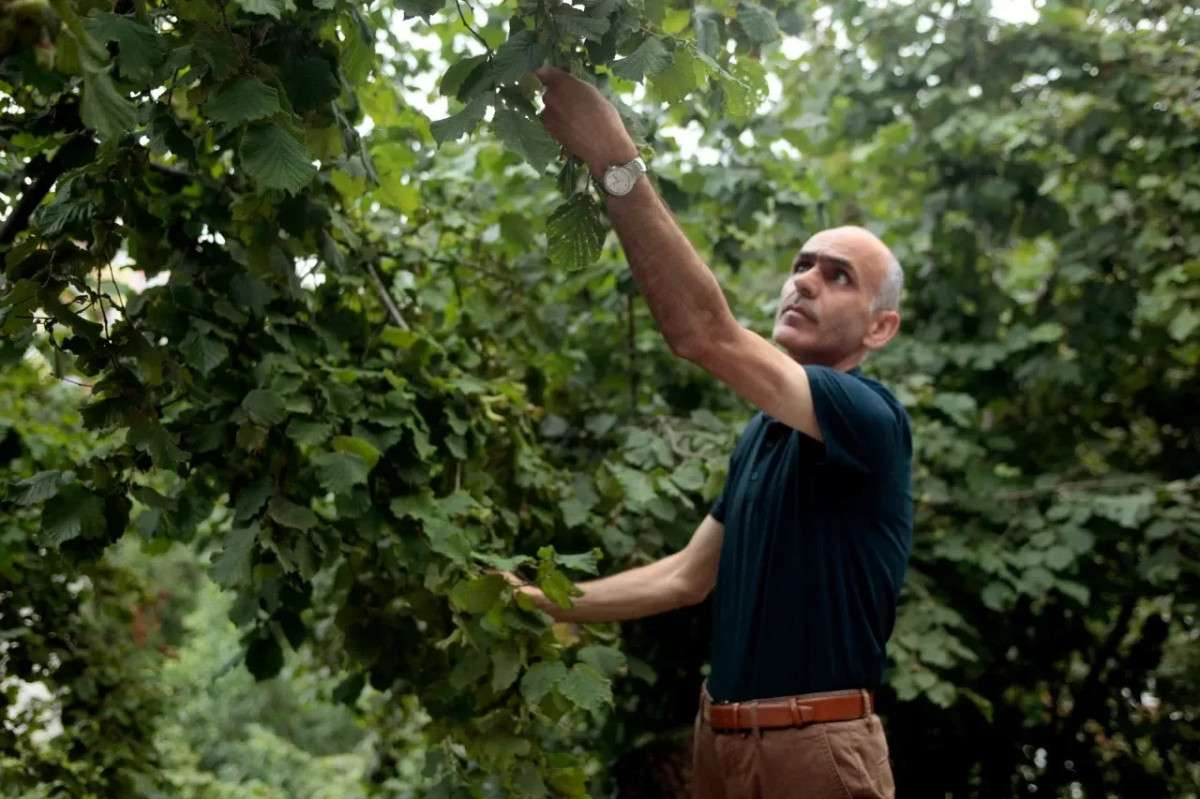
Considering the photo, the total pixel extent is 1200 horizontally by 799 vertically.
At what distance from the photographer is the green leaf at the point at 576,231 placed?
1.72 meters

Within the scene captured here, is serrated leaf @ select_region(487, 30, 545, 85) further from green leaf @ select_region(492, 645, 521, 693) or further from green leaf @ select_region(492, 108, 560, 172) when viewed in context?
green leaf @ select_region(492, 645, 521, 693)

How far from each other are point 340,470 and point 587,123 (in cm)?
79

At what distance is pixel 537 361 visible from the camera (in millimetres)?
3072

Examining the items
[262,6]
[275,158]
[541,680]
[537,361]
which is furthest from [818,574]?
[537,361]

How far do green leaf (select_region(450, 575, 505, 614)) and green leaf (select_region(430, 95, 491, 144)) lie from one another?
2.65ft

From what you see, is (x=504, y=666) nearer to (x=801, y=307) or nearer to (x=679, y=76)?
(x=801, y=307)

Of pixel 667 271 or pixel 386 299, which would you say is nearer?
pixel 667 271

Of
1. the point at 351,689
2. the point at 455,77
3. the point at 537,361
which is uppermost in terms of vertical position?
the point at 537,361

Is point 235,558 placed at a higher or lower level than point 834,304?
lower

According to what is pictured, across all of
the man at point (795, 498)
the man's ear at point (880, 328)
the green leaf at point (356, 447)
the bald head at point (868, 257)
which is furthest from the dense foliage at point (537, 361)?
the man's ear at point (880, 328)

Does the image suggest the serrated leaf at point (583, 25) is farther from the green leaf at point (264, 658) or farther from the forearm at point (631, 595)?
the green leaf at point (264, 658)

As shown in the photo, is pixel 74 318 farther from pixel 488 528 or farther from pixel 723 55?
pixel 723 55

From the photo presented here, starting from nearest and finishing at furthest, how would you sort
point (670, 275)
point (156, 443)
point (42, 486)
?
point (670, 275)
point (156, 443)
point (42, 486)

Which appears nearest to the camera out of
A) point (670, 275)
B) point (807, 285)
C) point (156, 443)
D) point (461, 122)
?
point (461, 122)
